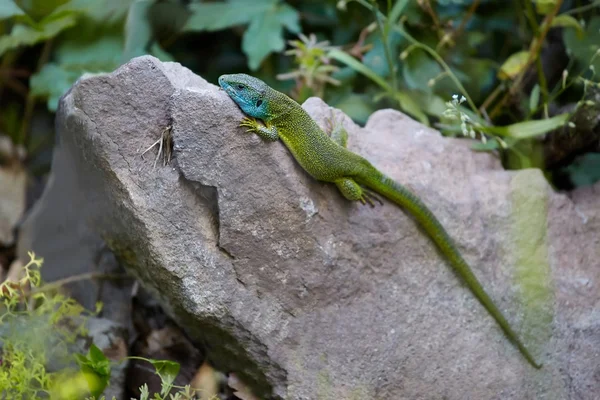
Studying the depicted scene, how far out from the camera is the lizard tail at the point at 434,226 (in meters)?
3.44

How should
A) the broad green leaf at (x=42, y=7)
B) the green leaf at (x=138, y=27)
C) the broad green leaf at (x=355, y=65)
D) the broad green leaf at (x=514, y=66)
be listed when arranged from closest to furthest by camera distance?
1. the broad green leaf at (x=355, y=65)
2. the green leaf at (x=138, y=27)
3. the broad green leaf at (x=514, y=66)
4. the broad green leaf at (x=42, y=7)

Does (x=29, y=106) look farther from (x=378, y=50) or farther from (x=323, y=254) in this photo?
(x=323, y=254)

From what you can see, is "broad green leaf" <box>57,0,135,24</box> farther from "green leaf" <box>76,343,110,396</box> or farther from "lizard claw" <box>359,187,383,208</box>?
"green leaf" <box>76,343,110,396</box>

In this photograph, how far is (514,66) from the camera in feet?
14.5

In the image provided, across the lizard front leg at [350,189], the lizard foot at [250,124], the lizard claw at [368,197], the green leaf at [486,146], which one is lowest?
the green leaf at [486,146]

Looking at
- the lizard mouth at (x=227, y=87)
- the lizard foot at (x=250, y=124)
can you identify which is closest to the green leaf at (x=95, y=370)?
the lizard foot at (x=250, y=124)

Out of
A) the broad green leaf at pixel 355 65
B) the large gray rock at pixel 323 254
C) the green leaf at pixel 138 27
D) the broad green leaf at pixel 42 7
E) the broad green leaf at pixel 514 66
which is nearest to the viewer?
the large gray rock at pixel 323 254

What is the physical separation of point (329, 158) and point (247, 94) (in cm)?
54

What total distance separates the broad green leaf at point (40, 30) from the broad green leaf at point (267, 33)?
1.35 metres

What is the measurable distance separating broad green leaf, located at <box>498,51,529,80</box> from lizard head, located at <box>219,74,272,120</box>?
2.07 meters

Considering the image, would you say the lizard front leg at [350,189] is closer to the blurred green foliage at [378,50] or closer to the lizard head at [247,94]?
the lizard head at [247,94]

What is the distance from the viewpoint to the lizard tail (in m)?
3.44

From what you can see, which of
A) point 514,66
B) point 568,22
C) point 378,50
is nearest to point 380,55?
point 378,50

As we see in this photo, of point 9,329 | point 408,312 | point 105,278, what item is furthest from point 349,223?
point 9,329
